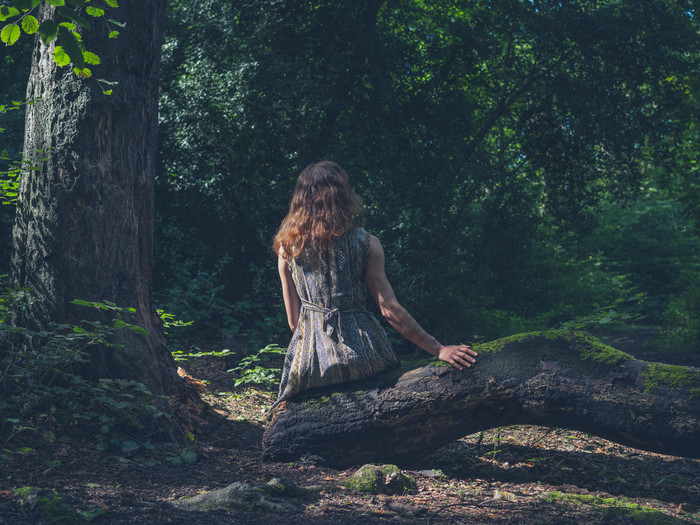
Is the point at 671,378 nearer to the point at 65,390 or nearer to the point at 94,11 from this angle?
the point at 65,390

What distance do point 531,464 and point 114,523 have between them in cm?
299

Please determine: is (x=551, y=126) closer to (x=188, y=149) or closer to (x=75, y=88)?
(x=188, y=149)

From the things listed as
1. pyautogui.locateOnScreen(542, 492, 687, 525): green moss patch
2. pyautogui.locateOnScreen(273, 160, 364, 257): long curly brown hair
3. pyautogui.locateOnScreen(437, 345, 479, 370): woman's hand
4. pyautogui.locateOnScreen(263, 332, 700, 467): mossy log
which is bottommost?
pyautogui.locateOnScreen(542, 492, 687, 525): green moss patch

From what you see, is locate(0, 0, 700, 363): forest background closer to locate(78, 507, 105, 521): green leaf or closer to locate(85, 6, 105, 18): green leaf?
locate(85, 6, 105, 18): green leaf

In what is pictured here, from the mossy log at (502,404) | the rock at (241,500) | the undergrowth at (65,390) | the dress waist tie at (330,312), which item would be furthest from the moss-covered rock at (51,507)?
the dress waist tie at (330,312)

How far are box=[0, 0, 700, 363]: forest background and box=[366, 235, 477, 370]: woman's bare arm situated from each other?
5380mm

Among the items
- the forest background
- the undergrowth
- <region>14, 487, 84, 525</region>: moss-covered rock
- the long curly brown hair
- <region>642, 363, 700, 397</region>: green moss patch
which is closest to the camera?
<region>14, 487, 84, 525</region>: moss-covered rock

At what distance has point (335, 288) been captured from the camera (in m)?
4.29

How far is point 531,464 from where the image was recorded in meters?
4.71

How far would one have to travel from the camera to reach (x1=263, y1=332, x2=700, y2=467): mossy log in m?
3.73

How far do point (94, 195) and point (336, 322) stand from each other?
1.98 meters

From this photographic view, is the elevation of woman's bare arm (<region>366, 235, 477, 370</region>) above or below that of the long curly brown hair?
below

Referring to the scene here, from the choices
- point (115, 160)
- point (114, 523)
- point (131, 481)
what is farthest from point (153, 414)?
point (115, 160)

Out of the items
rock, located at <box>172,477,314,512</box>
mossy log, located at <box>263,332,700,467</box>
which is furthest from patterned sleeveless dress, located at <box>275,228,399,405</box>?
rock, located at <box>172,477,314,512</box>
